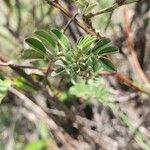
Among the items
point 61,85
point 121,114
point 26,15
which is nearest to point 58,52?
point 121,114

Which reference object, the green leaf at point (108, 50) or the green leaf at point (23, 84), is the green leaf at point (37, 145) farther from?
the green leaf at point (108, 50)

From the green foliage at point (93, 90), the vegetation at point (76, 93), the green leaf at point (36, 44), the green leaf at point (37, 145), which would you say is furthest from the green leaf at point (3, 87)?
the green leaf at point (37, 145)

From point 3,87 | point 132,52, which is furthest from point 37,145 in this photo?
point 3,87

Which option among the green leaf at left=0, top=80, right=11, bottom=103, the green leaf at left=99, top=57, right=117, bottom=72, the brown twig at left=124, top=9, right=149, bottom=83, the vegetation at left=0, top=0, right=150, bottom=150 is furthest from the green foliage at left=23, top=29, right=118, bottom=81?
the brown twig at left=124, top=9, right=149, bottom=83

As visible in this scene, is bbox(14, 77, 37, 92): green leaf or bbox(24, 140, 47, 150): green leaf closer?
bbox(14, 77, 37, 92): green leaf

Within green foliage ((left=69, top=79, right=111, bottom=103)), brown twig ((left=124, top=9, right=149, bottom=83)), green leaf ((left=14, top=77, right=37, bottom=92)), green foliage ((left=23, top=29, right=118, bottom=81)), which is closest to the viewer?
green foliage ((left=23, top=29, right=118, bottom=81))

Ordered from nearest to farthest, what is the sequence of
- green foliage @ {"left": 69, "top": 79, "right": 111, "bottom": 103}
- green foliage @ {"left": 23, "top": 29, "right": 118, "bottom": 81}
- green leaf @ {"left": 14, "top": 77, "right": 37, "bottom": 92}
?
green foliage @ {"left": 23, "top": 29, "right": 118, "bottom": 81}
green leaf @ {"left": 14, "top": 77, "right": 37, "bottom": 92}
green foliage @ {"left": 69, "top": 79, "right": 111, "bottom": 103}

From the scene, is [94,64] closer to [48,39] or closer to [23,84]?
[48,39]

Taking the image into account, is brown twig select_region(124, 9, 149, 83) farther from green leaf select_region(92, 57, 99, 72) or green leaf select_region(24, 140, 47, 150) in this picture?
green leaf select_region(92, 57, 99, 72)
